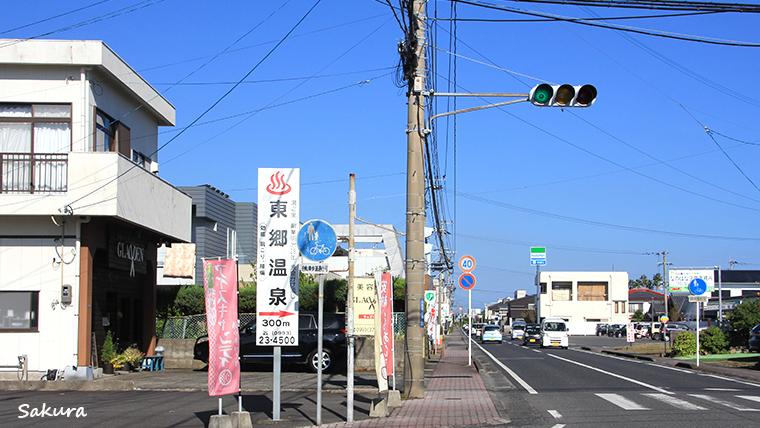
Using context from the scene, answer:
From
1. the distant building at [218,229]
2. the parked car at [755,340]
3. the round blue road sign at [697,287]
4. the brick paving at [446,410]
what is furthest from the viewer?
the distant building at [218,229]

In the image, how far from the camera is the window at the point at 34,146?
54.9 ft

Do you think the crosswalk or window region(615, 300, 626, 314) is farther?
window region(615, 300, 626, 314)

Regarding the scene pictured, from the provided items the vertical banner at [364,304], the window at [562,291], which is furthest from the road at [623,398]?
the window at [562,291]

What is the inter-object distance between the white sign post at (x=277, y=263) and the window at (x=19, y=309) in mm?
9485

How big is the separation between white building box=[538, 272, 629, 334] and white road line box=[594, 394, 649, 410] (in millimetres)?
77072

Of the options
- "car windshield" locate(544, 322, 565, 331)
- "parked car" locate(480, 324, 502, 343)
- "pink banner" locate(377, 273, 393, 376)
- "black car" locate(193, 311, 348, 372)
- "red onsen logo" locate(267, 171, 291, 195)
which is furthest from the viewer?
"parked car" locate(480, 324, 502, 343)

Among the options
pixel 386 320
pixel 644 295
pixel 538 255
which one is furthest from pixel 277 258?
pixel 644 295

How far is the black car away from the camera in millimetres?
18812

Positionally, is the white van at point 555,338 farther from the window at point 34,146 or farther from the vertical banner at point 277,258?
the vertical banner at point 277,258

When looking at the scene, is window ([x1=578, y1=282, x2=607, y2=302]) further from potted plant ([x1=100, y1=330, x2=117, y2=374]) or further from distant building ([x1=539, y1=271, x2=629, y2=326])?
potted plant ([x1=100, y1=330, x2=117, y2=374])

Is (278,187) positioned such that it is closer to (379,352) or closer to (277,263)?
(277,263)

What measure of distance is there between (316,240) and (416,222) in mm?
3884

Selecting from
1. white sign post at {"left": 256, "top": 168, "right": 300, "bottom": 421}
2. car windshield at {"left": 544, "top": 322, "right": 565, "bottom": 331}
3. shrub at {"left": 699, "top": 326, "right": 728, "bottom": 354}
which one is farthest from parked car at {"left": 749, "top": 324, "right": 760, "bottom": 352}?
white sign post at {"left": 256, "top": 168, "right": 300, "bottom": 421}

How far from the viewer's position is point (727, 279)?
99.6 meters
